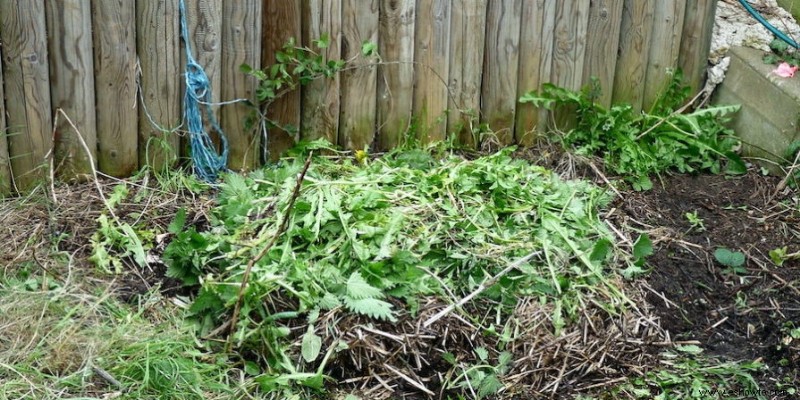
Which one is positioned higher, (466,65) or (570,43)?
(570,43)

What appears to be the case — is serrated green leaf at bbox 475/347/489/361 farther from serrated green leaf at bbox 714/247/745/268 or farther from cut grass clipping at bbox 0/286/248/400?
serrated green leaf at bbox 714/247/745/268

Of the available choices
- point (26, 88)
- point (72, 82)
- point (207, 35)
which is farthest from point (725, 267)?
point (26, 88)

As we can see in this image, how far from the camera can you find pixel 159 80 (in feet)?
17.0

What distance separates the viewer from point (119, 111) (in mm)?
5160

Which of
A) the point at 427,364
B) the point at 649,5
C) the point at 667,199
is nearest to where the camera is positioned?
the point at 427,364

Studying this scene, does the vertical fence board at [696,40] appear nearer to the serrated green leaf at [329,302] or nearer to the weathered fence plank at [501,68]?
the weathered fence plank at [501,68]

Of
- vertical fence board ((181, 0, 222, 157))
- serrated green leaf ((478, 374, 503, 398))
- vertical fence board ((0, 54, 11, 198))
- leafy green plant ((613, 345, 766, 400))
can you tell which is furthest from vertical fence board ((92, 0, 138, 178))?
leafy green plant ((613, 345, 766, 400))

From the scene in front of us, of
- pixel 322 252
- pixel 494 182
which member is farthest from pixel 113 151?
pixel 494 182

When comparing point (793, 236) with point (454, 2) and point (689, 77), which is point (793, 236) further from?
point (454, 2)

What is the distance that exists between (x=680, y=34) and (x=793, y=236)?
137 cm

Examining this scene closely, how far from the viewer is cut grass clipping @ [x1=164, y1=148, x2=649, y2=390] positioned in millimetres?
4195

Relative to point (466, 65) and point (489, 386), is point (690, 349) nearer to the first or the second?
point (489, 386)

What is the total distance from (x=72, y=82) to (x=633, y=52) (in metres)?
2.86

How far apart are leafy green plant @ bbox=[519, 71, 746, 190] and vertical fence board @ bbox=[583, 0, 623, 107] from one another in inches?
3.5
